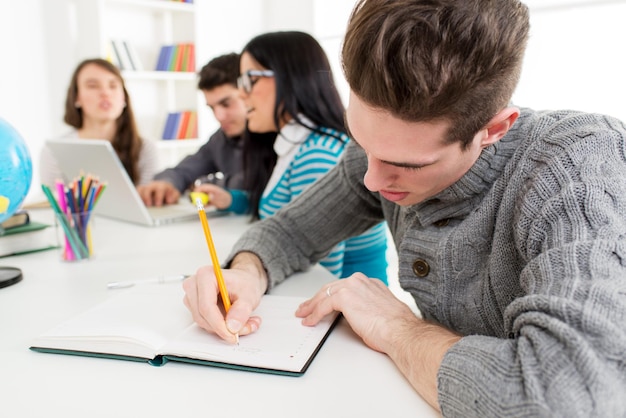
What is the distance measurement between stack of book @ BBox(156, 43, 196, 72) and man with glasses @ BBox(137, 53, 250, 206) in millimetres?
1544

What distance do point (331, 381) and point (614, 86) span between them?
2828 mm

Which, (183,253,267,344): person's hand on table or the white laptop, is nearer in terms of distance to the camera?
(183,253,267,344): person's hand on table

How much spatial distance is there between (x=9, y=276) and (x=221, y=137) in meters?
1.58

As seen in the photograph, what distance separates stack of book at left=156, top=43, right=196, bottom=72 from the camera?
3914 mm

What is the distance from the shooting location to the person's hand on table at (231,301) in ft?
2.48

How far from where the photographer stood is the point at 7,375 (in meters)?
0.71

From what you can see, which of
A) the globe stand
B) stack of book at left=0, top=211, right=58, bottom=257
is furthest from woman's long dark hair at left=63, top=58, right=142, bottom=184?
the globe stand

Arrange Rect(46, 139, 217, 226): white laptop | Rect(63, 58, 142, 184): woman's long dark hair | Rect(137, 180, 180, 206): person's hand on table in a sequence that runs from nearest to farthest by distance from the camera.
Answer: Rect(46, 139, 217, 226): white laptop → Rect(137, 180, 180, 206): person's hand on table → Rect(63, 58, 142, 184): woman's long dark hair

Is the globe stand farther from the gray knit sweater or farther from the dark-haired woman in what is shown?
the dark-haired woman

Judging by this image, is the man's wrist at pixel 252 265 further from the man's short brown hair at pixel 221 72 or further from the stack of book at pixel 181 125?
the stack of book at pixel 181 125

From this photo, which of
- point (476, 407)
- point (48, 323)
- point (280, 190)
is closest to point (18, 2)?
point (280, 190)

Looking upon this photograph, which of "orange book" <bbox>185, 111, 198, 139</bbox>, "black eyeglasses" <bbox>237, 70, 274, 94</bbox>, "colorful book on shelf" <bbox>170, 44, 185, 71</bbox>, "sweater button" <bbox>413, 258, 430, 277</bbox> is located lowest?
"orange book" <bbox>185, 111, 198, 139</bbox>

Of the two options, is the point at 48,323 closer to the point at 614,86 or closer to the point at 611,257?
the point at 611,257

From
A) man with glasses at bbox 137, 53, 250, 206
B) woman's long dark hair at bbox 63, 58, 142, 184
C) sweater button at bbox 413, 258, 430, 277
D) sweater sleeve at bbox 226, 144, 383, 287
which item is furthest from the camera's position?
woman's long dark hair at bbox 63, 58, 142, 184
